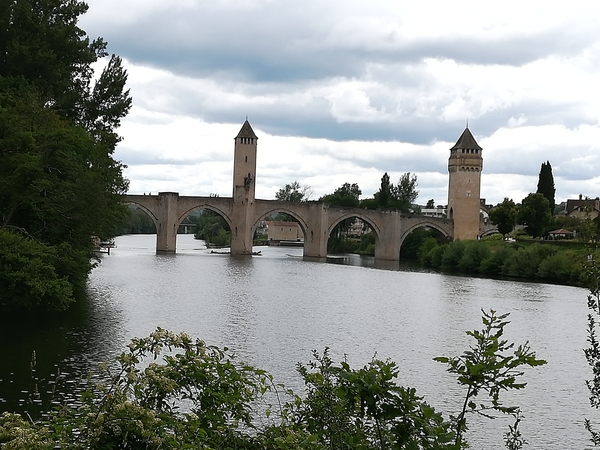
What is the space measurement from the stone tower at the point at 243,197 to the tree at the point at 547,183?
77.1ft

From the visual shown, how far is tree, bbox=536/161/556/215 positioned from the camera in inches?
2383

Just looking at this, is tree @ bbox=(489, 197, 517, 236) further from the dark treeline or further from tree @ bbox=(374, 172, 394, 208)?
tree @ bbox=(374, 172, 394, 208)

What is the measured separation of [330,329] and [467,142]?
4973 cm

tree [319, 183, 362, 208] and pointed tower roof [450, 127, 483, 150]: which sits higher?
pointed tower roof [450, 127, 483, 150]

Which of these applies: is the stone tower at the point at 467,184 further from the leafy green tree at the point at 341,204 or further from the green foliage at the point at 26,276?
the green foliage at the point at 26,276

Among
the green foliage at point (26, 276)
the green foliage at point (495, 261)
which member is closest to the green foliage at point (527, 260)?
the green foliage at point (495, 261)

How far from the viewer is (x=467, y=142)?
64.2 m

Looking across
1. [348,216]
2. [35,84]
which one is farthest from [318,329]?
[348,216]

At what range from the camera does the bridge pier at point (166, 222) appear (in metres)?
52.1

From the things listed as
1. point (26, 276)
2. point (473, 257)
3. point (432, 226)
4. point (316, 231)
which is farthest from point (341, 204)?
point (26, 276)

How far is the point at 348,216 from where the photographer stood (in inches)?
2354

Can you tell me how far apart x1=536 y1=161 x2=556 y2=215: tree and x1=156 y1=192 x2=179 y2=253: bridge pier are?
29.8m

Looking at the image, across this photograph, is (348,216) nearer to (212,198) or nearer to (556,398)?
(212,198)

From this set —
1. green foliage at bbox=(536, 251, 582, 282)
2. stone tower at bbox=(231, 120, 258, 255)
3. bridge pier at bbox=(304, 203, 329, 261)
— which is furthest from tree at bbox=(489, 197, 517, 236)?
stone tower at bbox=(231, 120, 258, 255)
